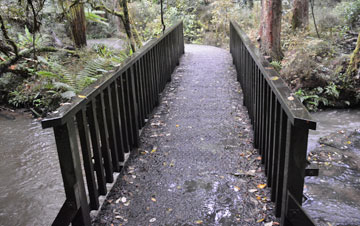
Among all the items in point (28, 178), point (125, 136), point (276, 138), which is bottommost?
point (28, 178)

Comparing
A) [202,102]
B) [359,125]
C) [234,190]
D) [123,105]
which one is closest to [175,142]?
[123,105]

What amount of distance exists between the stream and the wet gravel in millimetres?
1488

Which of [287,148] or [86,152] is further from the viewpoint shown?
[86,152]

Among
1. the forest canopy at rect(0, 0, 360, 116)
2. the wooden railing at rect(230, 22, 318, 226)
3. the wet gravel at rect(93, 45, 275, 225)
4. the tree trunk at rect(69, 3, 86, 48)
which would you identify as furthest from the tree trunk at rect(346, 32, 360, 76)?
the tree trunk at rect(69, 3, 86, 48)

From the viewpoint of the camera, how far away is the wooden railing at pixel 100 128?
258 cm

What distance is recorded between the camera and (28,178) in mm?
6109

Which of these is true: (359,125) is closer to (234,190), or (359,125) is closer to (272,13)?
(272,13)

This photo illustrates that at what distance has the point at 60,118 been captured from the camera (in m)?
2.39

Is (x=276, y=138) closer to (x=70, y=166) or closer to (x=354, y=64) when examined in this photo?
(x=70, y=166)

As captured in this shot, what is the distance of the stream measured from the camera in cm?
486

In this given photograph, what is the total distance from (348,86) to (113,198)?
348 inches

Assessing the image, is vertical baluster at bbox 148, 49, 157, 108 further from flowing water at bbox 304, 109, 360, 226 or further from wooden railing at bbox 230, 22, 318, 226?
flowing water at bbox 304, 109, 360, 226

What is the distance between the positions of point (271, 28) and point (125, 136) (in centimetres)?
791

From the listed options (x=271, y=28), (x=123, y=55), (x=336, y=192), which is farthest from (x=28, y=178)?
(x=271, y=28)
